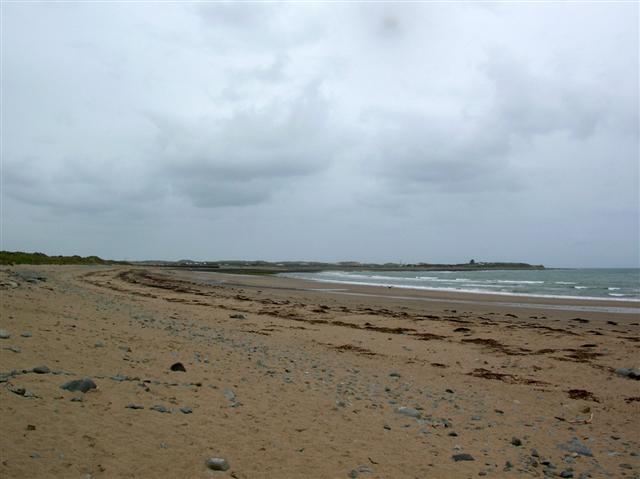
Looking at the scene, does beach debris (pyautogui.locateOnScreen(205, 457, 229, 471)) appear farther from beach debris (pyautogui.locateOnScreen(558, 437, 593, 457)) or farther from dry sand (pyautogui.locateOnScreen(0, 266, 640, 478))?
beach debris (pyautogui.locateOnScreen(558, 437, 593, 457))

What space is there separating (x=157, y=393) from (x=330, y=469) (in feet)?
9.42

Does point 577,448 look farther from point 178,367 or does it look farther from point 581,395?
point 178,367

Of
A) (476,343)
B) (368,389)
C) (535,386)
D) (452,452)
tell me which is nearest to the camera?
(452,452)

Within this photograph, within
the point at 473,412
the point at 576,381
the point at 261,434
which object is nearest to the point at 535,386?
the point at 576,381

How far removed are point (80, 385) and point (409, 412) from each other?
15.5 ft

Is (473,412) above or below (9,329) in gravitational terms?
below

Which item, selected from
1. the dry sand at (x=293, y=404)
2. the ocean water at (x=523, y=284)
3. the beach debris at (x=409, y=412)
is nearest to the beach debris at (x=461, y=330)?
the dry sand at (x=293, y=404)

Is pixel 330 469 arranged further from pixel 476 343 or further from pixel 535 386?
pixel 476 343

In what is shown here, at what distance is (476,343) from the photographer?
1488 centimetres

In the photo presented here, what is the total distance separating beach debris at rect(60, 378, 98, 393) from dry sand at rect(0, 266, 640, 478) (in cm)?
12

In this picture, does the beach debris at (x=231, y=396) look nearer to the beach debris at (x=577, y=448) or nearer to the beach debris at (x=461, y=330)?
the beach debris at (x=577, y=448)

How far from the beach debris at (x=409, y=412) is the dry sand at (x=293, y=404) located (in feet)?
0.12

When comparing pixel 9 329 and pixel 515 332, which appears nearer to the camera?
pixel 9 329

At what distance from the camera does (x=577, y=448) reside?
21.2ft
